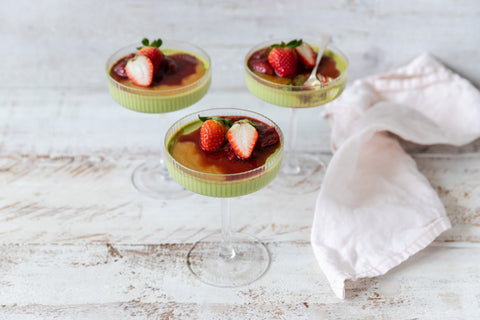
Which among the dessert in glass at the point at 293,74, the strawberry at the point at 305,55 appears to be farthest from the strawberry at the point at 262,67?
the strawberry at the point at 305,55

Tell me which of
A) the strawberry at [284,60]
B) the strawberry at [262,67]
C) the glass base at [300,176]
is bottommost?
Result: the glass base at [300,176]

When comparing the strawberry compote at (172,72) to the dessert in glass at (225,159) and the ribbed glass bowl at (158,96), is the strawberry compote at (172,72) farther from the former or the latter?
the dessert in glass at (225,159)

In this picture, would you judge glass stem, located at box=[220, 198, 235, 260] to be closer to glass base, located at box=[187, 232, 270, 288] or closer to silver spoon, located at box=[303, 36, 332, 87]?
glass base, located at box=[187, 232, 270, 288]

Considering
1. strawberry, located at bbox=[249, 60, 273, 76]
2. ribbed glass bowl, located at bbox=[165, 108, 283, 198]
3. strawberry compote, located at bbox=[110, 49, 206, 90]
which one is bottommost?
ribbed glass bowl, located at bbox=[165, 108, 283, 198]

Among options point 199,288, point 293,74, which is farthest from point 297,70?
point 199,288

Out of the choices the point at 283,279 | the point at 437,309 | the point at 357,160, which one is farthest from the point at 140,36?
the point at 437,309

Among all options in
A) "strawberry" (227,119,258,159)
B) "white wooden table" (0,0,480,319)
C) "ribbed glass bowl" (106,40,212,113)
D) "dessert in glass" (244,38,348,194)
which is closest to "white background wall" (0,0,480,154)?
"white wooden table" (0,0,480,319)
